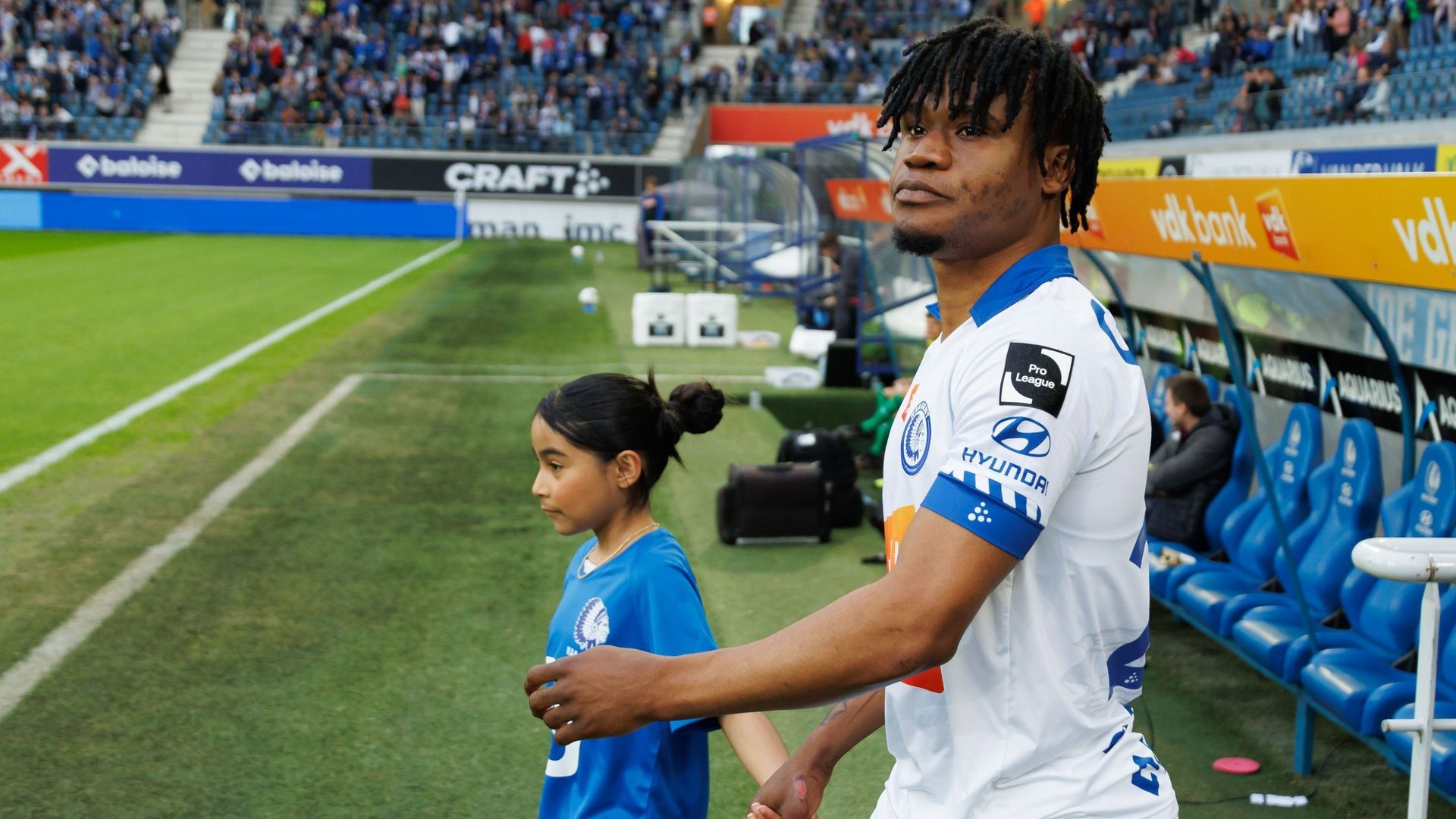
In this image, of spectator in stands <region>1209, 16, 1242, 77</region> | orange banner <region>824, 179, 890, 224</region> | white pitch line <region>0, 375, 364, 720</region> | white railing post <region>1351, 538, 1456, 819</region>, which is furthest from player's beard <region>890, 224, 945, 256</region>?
spectator in stands <region>1209, 16, 1242, 77</region>

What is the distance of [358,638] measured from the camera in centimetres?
650

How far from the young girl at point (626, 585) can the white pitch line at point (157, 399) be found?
7489mm

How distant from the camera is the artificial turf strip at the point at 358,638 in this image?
4.99m

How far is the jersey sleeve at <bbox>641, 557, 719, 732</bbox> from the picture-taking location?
2.70 m

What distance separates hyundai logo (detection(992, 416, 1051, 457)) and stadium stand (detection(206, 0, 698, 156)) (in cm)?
4060

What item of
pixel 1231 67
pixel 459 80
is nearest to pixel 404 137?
pixel 459 80

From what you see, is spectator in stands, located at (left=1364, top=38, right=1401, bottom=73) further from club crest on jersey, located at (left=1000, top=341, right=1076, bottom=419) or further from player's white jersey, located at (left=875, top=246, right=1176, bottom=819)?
club crest on jersey, located at (left=1000, top=341, right=1076, bottom=419)

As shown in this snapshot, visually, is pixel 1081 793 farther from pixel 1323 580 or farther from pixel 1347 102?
pixel 1347 102

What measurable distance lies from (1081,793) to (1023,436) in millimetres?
517

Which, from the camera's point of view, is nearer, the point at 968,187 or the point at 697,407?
the point at 968,187

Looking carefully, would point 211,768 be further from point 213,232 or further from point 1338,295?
point 213,232

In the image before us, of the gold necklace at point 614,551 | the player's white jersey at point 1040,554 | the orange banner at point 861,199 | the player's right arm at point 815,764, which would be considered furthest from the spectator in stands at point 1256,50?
the player's white jersey at point 1040,554

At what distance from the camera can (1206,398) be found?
24.5ft

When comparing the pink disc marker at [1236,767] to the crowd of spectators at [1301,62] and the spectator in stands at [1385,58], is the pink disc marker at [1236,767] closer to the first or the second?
the crowd of spectators at [1301,62]
